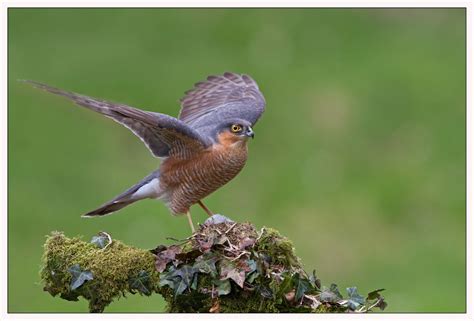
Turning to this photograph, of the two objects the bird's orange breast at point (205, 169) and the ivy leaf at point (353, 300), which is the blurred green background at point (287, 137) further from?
the ivy leaf at point (353, 300)

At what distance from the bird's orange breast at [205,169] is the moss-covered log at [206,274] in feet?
7.46

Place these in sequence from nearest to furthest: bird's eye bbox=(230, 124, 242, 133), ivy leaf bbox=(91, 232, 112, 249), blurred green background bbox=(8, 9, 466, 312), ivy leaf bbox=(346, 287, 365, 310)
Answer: ivy leaf bbox=(346, 287, 365, 310), ivy leaf bbox=(91, 232, 112, 249), bird's eye bbox=(230, 124, 242, 133), blurred green background bbox=(8, 9, 466, 312)

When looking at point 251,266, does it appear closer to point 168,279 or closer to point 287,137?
point 168,279

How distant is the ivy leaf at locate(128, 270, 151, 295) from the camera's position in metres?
6.14

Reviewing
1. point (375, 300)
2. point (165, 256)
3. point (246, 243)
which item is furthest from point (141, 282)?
point (375, 300)

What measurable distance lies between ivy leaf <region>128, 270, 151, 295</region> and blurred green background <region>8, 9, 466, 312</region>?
723cm

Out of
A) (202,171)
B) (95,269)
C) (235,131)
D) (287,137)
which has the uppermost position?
(287,137)

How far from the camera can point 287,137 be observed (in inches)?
717

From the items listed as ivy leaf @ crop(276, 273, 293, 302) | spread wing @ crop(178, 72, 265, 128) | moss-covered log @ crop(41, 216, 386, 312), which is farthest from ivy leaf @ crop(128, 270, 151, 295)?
spread wing @ crop(178, 72, 265, 128)

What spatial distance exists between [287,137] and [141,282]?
12.2 meters

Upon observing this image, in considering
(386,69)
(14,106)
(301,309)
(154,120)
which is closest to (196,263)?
(301,309)

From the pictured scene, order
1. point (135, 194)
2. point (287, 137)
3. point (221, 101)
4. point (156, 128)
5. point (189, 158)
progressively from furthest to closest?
point (287, 137) → point (221, 101) → point (135, 194) → point (189, 158) → point (156, 128)

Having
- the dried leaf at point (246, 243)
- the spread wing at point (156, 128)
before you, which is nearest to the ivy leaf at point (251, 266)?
the dried leaf at point (246, 243)

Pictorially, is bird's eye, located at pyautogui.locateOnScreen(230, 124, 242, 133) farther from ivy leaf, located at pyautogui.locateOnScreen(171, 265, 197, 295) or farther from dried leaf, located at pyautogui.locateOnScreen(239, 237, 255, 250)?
ivy leaf, located at pyautogui.locateOnScreen(171, 265, 197, 295)
